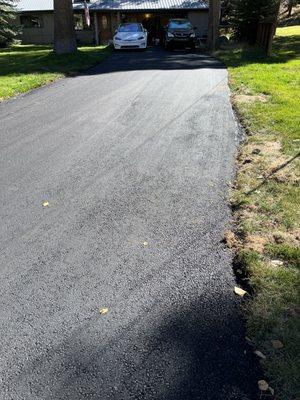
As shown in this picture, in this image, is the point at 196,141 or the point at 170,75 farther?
the point at 170,75

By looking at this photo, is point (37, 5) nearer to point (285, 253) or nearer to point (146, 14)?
point (146, 14)

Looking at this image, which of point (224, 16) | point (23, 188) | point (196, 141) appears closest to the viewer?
point (23, 188)

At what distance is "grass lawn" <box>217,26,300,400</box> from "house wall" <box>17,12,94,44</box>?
29709mm

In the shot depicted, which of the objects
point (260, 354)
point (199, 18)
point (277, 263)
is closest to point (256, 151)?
point (277, 263)

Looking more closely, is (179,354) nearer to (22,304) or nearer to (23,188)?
(22,304)

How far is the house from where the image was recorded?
33.2m

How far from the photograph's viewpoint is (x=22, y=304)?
3152 millimetres

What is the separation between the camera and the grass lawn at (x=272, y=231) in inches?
106

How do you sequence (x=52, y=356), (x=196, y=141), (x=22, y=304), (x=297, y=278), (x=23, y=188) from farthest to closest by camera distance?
(x=196, y=141)
(x=23, y=188)
(x=297, y=278)
(x=22, y=304)
(x=52, y=356)

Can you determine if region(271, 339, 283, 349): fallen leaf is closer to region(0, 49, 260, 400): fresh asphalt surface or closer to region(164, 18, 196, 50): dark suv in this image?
region(0, 49, 260, 400): fresh asphalt surface

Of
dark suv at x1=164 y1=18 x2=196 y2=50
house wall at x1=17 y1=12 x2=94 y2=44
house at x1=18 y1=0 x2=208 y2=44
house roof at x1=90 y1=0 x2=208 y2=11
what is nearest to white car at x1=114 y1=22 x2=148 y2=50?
dark suv at x1=164 y1=18 x2=196 y2=50

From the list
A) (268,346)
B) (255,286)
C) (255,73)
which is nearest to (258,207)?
(255,286)

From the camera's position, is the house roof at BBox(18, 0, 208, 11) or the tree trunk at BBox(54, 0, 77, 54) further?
the house roof at BBox(18, 0, 208, 11)

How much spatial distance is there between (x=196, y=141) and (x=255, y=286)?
156 inches
